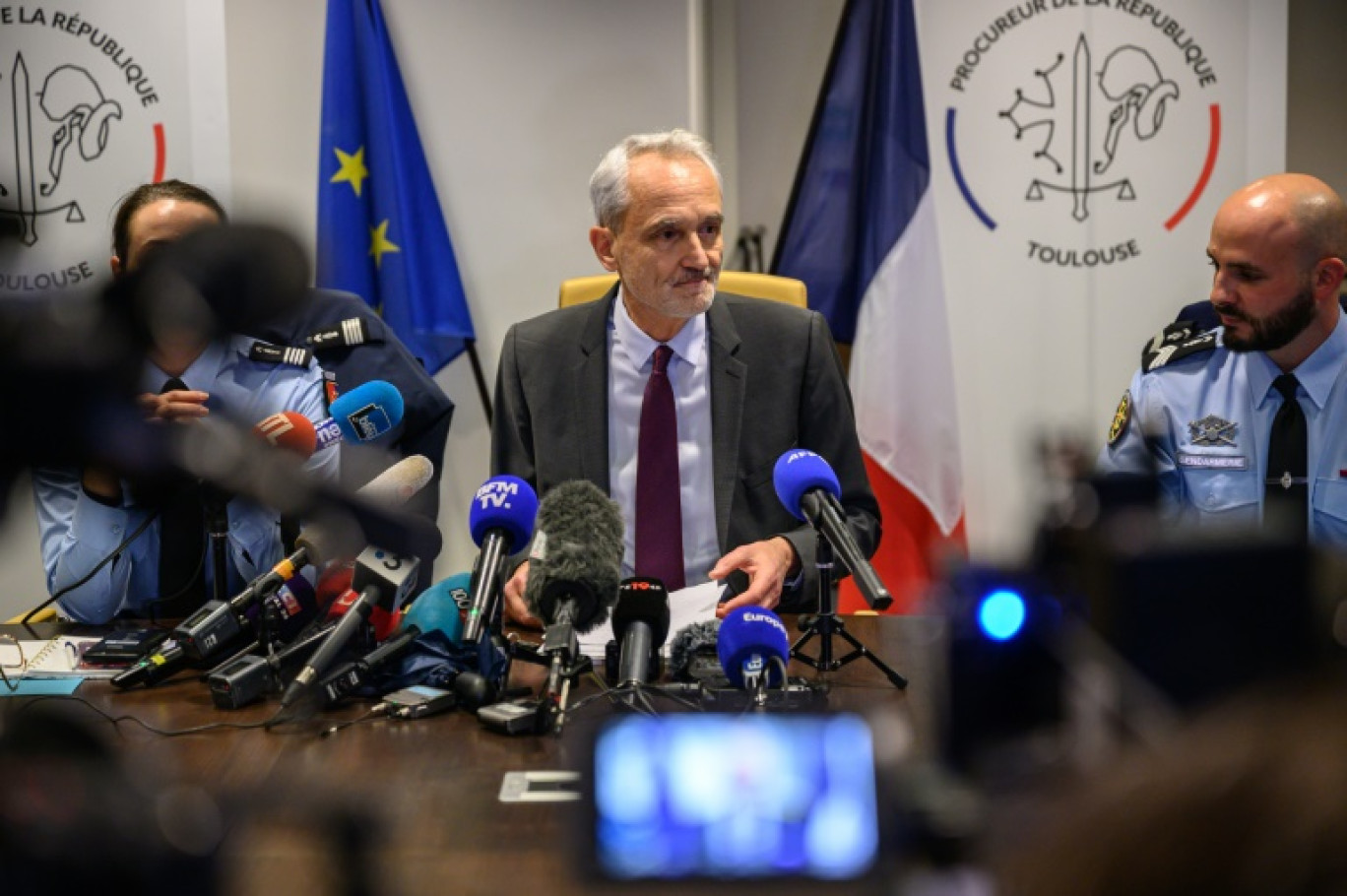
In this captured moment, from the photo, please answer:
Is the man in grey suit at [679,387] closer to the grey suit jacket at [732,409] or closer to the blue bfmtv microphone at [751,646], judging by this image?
the grey suit jacket at [732,409]

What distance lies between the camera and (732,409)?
2.75 metres

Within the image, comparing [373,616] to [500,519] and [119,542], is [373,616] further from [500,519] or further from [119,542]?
[119,542]

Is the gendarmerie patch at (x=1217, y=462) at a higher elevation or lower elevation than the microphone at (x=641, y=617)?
higher

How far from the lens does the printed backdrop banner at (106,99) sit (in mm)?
3598

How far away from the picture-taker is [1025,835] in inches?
19.5

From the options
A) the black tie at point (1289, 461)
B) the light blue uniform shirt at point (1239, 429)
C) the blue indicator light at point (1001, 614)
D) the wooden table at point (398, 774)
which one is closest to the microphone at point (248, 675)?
the wooden table at point (398, 774)

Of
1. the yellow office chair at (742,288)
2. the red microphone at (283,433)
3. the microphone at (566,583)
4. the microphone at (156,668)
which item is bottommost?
the microphone at (156,668)

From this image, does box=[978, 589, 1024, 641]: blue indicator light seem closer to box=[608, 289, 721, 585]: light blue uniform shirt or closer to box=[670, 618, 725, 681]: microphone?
box=[670, 618, 725, 681]: microphone

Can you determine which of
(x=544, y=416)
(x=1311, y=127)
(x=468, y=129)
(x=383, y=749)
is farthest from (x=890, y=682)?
(x=1311, y=127)

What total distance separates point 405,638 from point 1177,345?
1706mm

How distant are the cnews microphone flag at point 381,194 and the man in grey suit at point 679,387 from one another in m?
1.29

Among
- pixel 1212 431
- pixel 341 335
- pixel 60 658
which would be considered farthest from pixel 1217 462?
pixel 60 658

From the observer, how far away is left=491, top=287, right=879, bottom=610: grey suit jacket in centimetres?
272

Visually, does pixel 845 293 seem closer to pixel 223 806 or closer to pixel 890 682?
pixel 890 682
